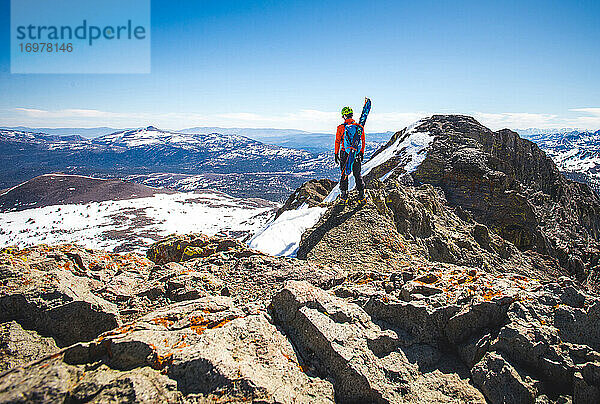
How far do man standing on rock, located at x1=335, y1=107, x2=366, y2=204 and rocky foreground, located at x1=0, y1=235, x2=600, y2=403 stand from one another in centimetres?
907

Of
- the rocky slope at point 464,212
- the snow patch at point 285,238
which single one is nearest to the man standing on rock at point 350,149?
the rocky slope at point 464,212

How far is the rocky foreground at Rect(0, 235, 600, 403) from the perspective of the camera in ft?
13.3

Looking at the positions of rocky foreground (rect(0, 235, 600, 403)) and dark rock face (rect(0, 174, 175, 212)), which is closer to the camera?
rocky foreground (rect(0, 235, 600, 403))

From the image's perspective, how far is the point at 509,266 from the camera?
16.8 meters

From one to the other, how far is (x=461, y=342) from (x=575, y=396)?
161 cm

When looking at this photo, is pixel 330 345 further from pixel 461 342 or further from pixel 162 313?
pixel 162 313

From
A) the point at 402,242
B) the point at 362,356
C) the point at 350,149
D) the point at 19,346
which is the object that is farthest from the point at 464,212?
the point at 19,346

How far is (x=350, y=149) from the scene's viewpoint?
16.4 m

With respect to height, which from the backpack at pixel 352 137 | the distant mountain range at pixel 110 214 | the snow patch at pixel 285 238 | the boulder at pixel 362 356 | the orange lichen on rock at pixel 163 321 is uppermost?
the backpack at pixel 352 137

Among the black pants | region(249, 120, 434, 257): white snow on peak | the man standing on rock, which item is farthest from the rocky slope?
the man standing on rock

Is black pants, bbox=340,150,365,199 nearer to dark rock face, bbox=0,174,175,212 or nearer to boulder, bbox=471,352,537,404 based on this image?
boulder, bbox=471,352,537,404

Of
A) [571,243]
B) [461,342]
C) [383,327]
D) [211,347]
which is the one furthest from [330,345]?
[571,243]

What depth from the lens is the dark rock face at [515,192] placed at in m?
21.4

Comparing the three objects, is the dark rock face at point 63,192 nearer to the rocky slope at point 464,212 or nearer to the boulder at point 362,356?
the rocky slope at point 464,212
